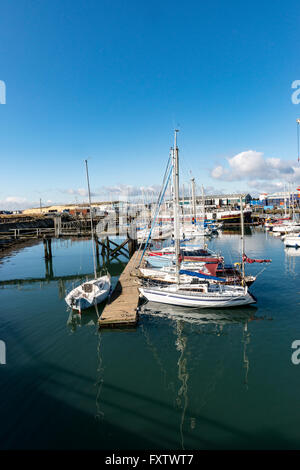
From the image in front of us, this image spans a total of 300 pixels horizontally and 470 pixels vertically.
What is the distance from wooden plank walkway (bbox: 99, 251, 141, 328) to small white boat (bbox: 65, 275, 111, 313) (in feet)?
3.72

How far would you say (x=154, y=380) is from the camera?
13984 mm

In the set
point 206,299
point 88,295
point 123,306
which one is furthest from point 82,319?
point 206,299

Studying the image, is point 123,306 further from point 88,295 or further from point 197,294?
point 197,294

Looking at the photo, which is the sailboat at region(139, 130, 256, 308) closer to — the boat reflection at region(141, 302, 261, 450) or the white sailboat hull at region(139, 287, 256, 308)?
the white sailboat hull at region(139, 287, 256, 308)

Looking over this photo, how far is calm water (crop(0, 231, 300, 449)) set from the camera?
35.2 ft

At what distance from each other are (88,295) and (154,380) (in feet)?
38.7

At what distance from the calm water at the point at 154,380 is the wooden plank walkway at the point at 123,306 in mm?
848

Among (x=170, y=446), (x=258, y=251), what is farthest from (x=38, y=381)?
(x=258, y=251)

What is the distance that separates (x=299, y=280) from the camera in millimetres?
31438

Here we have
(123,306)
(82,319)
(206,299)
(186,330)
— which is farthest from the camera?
(123,306)

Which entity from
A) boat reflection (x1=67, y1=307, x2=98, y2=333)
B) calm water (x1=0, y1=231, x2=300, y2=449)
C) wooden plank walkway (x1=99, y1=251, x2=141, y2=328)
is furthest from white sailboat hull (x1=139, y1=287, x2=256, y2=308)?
boat reflection (x1=67, y1=307, x2=98, y2=333)

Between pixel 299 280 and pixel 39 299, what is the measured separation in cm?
3065

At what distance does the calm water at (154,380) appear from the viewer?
1073 centimetres

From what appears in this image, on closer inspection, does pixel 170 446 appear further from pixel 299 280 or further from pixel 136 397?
pixel 299 280
